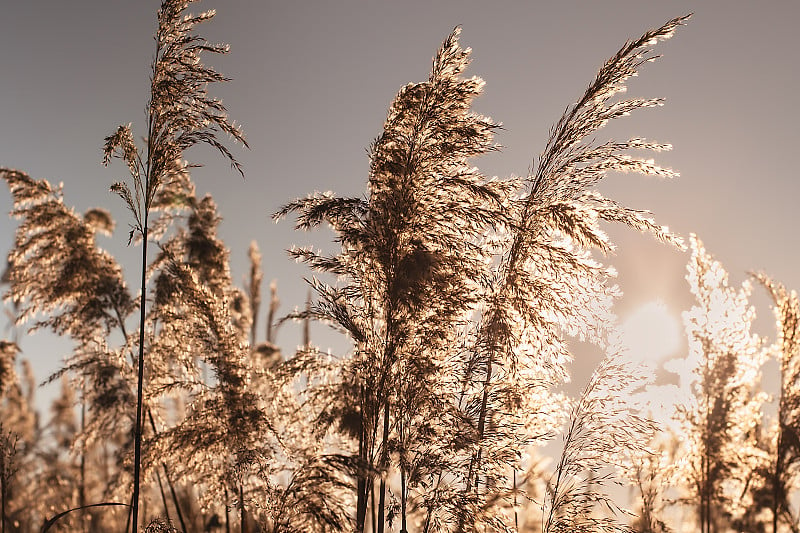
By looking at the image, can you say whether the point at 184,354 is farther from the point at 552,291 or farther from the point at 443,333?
the point at 552,291

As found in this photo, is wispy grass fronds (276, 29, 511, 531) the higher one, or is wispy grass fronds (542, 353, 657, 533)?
wispy grass fronds (276, 29, 511, 531)

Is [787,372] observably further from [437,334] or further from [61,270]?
[61,270]

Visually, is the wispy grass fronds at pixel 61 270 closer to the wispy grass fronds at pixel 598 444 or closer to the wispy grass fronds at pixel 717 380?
the wispy grass fronds at pixel 598 444

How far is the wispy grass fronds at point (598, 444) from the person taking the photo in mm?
3660

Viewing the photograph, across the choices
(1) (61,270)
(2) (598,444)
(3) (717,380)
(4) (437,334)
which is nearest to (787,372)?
(3) (717,380)

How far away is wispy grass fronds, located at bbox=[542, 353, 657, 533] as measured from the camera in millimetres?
3660

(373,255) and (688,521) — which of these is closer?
(373,255)

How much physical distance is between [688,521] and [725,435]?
139 inches

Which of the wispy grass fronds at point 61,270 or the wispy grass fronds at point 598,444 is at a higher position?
the wispy grass fronds at point 61,270

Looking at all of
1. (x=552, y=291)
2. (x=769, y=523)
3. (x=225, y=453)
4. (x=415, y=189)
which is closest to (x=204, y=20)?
(x=415, y=189)

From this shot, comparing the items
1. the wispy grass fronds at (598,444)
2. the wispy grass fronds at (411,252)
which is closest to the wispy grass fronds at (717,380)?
the wispy grass fronds at (598,444)

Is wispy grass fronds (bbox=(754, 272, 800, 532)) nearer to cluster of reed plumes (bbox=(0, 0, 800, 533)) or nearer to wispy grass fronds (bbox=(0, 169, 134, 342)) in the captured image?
cluster of reed plumes (bbox=(0, 0, 800, 533))

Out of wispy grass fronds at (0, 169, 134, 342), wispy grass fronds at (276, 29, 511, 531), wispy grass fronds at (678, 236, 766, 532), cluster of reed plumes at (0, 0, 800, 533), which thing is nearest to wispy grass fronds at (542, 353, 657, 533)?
cluster of reed plumes at (0, 0, 800, 533)

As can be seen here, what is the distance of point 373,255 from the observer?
11.4 ft
